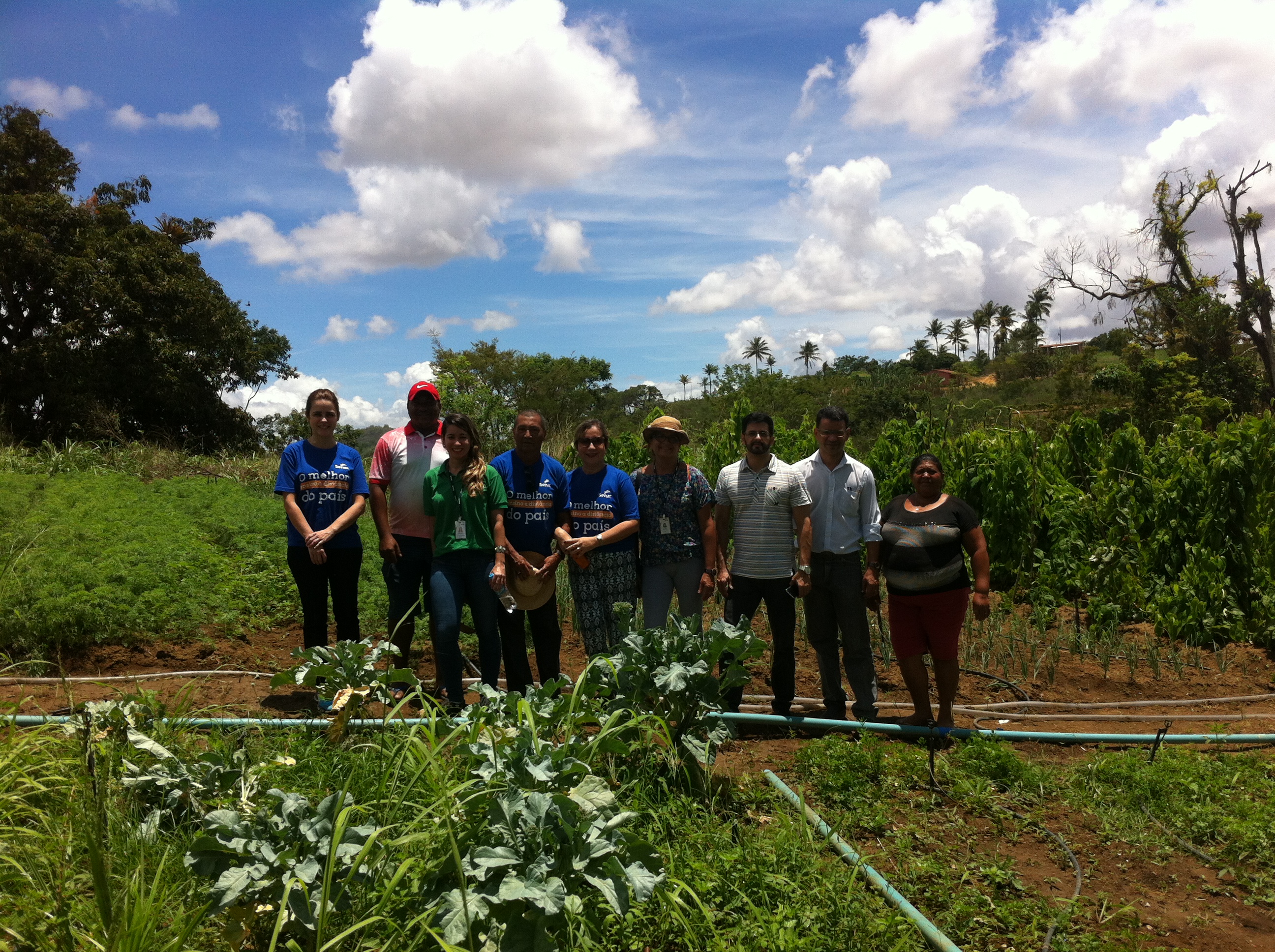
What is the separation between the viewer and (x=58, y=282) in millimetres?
16578

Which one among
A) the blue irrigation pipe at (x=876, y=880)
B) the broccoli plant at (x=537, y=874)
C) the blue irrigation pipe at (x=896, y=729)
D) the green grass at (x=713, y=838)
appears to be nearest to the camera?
the broccoli plant at (x=537, y=874)

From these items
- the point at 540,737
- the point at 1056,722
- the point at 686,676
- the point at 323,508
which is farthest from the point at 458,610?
the point at 1056,722

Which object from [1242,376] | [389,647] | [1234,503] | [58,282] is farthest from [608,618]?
[1242,376]

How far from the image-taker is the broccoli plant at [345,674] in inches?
127

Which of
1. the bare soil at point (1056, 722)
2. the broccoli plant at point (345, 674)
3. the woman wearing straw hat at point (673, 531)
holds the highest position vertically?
the woman wearing straw hat at point (673, 531)

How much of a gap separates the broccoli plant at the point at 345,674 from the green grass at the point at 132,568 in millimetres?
3321

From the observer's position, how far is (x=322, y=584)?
16.2 ft

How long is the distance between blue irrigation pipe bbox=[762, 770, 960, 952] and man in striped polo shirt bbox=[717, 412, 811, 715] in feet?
4.96

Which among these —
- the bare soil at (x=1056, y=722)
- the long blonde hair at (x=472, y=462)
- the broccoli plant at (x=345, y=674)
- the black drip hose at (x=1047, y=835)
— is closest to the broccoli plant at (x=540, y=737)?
the broccoli plant at (x=345, y=674)

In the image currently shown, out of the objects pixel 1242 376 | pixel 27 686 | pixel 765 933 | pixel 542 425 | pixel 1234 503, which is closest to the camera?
pixel 765 933

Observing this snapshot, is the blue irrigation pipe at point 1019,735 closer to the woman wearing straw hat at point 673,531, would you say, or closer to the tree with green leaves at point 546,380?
the woman wearing straw hat at point 673,531

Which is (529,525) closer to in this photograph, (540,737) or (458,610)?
(458,610)

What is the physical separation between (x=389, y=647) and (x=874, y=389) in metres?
40.0

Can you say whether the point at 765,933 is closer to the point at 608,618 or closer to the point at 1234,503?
the point at 608,618
